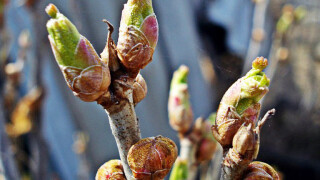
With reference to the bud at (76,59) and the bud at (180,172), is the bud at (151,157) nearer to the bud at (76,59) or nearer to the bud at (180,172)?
the bud at (76,59)

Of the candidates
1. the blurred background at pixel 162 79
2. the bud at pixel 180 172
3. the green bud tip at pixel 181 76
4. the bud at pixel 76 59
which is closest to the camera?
the bud at pixel 76 59

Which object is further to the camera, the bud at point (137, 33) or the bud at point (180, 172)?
the bud at point (180, 172)

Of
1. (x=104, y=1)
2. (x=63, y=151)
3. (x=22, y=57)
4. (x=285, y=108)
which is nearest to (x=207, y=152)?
(x=22, y=57)

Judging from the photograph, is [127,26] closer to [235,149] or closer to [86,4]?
[235,149]

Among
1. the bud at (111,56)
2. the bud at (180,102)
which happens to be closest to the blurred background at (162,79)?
the bud at (180,102)

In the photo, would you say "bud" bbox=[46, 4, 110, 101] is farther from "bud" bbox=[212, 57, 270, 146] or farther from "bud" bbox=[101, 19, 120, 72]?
"bud" bbox=[212, 57, 270, 146]

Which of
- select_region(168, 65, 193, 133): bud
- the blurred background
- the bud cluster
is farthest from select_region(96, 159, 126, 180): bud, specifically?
select_region(168, 65, 193, 133): bud

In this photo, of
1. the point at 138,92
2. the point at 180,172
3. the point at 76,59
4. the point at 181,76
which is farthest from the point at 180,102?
the point at 76,59

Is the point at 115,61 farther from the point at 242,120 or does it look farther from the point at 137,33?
the point at 242,120
